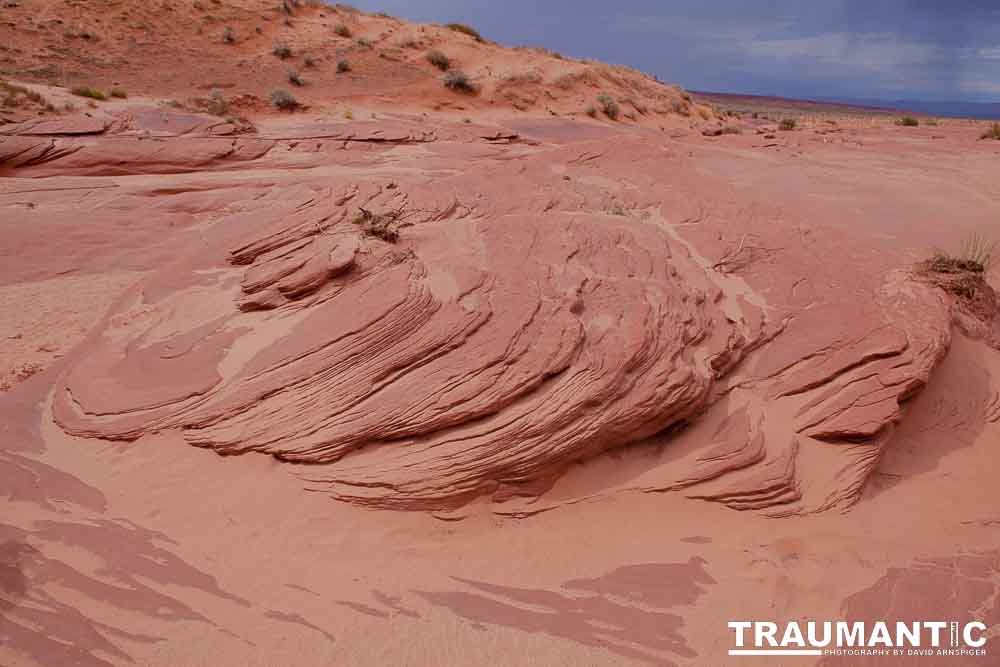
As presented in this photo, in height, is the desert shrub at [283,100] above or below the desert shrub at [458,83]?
below

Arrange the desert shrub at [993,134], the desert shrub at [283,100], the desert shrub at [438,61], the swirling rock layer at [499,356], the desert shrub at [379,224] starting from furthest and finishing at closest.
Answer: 1. the desert shrub at [438,61]
2. the desert shrub at [283,100]
3. the desert shrub at [993,134]
4. the desert shrub at [379,224]
5. the swirling rock layer at [499,356]

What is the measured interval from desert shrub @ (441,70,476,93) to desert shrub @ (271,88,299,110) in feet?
22.1

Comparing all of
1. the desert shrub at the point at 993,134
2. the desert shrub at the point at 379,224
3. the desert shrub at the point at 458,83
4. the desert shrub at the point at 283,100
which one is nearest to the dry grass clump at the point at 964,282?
the desert shrub at the point at 379,224

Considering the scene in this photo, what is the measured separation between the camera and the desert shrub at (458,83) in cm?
2496

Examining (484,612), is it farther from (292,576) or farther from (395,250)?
(395,250)

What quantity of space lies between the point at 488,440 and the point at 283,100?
70.0 ft

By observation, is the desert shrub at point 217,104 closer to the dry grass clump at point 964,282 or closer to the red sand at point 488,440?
the red sand at point 488,440

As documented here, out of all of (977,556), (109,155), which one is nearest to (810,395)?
(977,556)

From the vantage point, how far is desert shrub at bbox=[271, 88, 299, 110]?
21.6 metres

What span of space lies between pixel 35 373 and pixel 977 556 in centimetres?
914

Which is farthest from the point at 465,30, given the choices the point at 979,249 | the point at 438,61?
the point at 979,249

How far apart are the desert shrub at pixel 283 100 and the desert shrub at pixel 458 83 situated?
675 cm

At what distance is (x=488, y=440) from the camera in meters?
4.51

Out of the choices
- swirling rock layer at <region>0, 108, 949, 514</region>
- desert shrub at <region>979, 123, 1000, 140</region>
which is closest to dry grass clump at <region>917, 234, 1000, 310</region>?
swirling rock layer at <region>0, 108, 949, 514</region>
